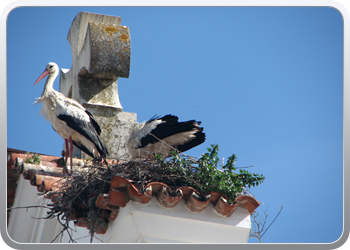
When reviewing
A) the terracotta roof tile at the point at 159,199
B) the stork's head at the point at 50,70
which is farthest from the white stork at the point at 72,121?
the terracotta roof tile at the point at 159,199

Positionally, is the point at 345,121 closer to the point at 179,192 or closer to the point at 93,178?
the point at 179,192

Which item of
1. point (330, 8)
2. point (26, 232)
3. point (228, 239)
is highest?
point (330, 8)

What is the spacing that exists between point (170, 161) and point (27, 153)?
2.74 metres

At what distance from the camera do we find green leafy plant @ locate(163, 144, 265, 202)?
461 centimetres

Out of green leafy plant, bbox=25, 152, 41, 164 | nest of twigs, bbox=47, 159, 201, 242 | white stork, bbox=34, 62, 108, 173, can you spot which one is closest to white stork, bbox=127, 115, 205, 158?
white stork, bbox=34, 62, 108, 173

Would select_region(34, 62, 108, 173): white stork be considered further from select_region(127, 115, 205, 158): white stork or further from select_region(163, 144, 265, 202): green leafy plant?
select_region(163, 144, 265, 202): green leafy plant

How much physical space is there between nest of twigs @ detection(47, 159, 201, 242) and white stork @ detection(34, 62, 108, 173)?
188cm

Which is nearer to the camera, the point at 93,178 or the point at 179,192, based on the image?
the point at 179,192

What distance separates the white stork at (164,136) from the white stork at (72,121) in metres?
0.54

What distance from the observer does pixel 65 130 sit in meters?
7.29
